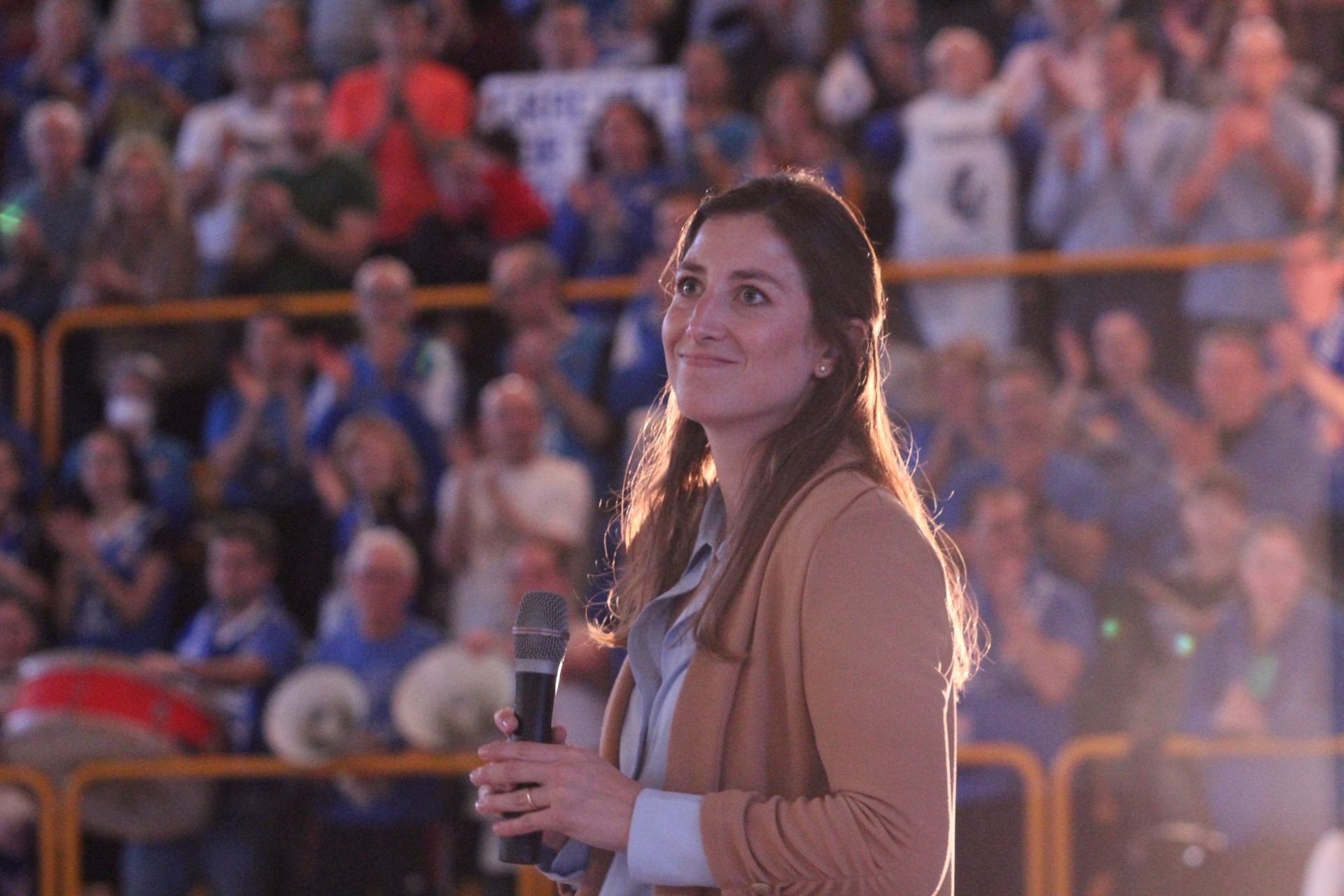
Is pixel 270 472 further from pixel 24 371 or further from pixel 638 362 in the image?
pixel 638 362

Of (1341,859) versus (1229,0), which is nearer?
(1341,859)

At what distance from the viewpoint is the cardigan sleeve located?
6.39 ft

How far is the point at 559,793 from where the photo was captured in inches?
80.1

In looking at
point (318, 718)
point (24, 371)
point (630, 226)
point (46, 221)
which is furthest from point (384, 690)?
point (46, 221)

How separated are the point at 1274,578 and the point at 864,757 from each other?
3.99m

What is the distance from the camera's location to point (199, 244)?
8562mm

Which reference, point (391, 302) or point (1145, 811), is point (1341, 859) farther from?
point (391, 302)

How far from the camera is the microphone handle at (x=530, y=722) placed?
6.95ft

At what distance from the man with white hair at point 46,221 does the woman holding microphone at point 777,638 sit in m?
6.64

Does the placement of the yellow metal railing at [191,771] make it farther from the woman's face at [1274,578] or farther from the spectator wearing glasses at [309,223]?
the spectator wearing glasses at [309,223]

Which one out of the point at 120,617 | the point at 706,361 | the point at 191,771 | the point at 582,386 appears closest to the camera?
the point at 706,361

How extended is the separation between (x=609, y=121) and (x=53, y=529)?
8.86 feet

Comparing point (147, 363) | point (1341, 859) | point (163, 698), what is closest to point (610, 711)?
point (1341, 859)

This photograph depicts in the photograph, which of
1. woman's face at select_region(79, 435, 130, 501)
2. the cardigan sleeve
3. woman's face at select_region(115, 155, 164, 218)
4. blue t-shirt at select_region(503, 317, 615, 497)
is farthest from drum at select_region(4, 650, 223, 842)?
the cardigan sleeve
